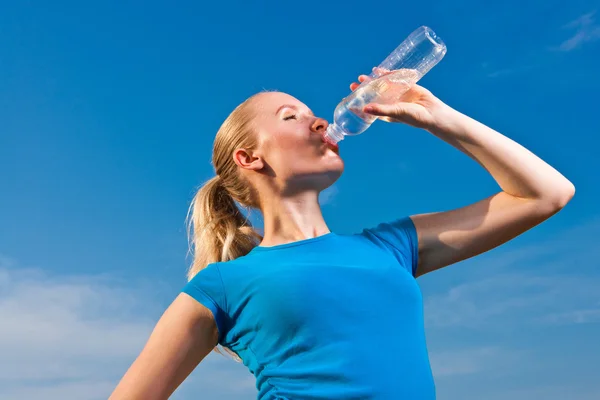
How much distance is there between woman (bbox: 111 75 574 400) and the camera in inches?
118

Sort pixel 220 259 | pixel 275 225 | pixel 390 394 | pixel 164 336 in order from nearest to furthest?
pixel 390 394
pixel 164 336
pixel 275 225
pixel 220 259

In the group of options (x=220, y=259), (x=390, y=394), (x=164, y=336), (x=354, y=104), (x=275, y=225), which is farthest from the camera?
(x=354, y=104)

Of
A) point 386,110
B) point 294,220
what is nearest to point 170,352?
point 294,220

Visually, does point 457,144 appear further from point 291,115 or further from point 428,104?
point 291,115

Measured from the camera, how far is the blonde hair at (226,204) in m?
3.96

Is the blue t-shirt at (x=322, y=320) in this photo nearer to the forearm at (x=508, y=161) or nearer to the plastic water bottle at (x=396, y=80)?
the forearm at (x=508, y=161)

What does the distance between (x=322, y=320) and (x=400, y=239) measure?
0.83 meters

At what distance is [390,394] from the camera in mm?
2910

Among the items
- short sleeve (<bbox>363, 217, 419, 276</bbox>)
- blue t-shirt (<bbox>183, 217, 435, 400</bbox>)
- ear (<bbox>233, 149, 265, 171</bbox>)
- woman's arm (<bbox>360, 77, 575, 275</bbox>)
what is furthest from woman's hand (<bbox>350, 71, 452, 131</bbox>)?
blue t-shirt (<bbox>183, 217, 435, 400</bbox>)

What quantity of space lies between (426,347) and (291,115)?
1.49 metres

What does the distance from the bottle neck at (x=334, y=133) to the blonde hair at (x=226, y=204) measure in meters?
0.44

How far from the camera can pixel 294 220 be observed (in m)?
3.62

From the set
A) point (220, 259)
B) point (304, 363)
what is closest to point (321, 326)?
point (304, 363)

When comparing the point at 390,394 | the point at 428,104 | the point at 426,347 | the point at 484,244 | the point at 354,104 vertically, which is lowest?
the point at 390,394
